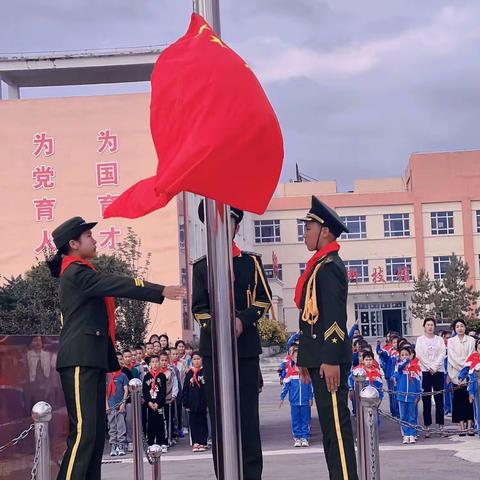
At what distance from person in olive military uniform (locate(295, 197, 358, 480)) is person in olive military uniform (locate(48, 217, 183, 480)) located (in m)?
1.19

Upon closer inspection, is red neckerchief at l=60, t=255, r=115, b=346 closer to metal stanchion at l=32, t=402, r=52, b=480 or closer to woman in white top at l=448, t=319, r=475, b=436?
metal stanchion at l=32, t=402, r=52, b=480

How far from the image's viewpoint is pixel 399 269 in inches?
2574

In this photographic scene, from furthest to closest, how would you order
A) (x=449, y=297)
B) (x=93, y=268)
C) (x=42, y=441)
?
(x=449, y=297) → (x=93, y=268) → (x=42, y=441)

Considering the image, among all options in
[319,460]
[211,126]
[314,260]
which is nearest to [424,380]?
[319,460]

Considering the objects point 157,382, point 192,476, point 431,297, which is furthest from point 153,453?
point 431,297

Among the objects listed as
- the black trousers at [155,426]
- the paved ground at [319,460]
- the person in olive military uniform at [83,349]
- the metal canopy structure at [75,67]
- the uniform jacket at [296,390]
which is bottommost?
the paved ground at [319,460]

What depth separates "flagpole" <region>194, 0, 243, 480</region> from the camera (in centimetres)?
314

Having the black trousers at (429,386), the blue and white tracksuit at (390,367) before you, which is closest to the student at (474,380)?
the black trousers at (429,386)

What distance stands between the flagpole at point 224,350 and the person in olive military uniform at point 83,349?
2104 mm

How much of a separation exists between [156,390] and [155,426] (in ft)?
1.75

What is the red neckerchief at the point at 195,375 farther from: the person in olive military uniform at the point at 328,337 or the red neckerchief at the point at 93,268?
the red neckerchief at the point at 93,268

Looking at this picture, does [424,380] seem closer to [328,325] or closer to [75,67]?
[328,325]

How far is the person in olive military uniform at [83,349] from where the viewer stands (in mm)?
5356

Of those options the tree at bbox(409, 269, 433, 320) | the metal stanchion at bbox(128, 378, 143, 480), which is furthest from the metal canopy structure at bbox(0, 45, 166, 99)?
the metal stanchion at bbox(128, 378, 143, 480)
